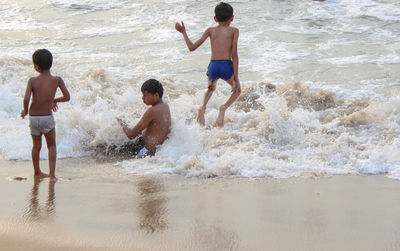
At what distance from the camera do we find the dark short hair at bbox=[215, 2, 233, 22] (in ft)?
22.1

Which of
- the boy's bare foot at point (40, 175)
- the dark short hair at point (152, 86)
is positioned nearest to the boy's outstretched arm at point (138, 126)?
the dark short hair at point (152, 86)

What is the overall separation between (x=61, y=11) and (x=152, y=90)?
1076 cm

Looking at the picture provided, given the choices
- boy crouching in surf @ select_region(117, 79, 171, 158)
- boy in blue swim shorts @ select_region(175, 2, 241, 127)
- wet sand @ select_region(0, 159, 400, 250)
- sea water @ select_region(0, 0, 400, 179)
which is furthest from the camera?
boy in blue swim shorts @ select_region(175, 2, 241, 127)

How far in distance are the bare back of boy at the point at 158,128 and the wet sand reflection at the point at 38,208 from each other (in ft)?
4.82

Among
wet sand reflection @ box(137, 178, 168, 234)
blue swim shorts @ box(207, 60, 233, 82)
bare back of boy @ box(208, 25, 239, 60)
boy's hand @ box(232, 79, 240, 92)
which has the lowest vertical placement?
wet sand reflection @ box(137, 178, 168, 234)

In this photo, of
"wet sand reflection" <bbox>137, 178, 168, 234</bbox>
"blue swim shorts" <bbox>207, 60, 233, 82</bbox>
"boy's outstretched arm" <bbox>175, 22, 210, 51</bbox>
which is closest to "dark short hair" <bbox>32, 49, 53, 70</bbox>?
"wet sand reflection" <bbox>137, 178, 168, 234</bbox>

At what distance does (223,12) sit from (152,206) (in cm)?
321

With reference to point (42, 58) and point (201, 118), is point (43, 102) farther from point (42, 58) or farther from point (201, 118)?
point (201, 118)

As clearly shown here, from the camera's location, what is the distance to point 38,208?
4238 mm

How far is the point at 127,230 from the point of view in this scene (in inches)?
147

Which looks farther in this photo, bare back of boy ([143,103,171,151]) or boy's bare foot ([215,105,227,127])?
boy's bare foot ([215,105,227,127])

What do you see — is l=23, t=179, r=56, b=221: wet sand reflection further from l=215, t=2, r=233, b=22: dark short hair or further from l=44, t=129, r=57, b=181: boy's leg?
l=215, t=2, r=233, b=22: dark short hair

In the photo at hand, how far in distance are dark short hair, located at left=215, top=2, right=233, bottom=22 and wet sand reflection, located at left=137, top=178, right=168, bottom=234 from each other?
255 centimetres

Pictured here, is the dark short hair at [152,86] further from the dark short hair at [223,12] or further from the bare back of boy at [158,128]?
the dark short hair at [223,12]
